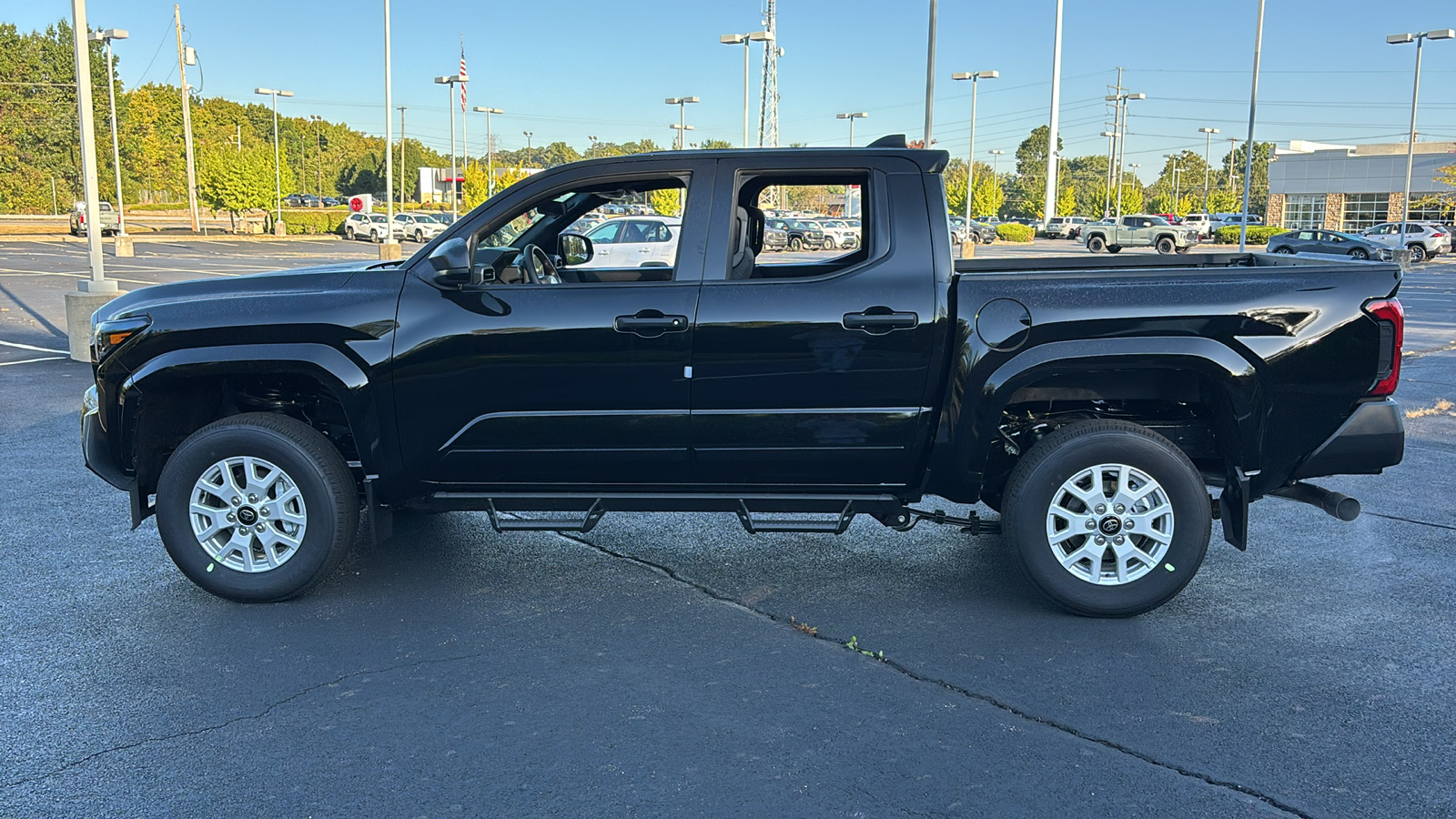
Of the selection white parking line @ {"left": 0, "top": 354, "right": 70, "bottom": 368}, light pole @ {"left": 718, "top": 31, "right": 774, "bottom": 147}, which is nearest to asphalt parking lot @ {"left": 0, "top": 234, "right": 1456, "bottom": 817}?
white parking line @ {"left": 0, "top": 354, "right": 70, "bottom": 368}

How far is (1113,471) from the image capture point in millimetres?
4855

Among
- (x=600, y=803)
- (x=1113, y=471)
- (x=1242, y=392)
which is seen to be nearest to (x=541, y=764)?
(x=600, y=803)

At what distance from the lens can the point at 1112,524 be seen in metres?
4.84

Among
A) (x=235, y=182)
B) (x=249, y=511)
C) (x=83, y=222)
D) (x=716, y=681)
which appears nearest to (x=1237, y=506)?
(x=716, y=681)

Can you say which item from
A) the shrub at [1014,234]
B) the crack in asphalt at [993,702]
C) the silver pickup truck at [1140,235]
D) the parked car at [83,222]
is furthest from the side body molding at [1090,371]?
the shrub at [1014,234]

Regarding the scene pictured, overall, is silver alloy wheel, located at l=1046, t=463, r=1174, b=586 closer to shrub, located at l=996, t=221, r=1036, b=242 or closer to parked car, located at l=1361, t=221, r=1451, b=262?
parked car, located at l=1361, t=221, r=1451, b=262

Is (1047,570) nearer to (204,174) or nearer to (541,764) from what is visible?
(541,764)

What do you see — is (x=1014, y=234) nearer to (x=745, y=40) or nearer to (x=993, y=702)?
(x=745, y=40)

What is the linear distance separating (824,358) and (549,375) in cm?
117

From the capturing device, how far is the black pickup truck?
4.77 metres

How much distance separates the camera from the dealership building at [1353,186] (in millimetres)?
Result: 74062

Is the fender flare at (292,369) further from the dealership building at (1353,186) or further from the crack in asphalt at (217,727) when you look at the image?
the dealership building at (1353,186)

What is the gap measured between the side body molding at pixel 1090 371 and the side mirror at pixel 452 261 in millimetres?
2088

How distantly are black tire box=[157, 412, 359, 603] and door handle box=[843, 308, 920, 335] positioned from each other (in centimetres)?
229
